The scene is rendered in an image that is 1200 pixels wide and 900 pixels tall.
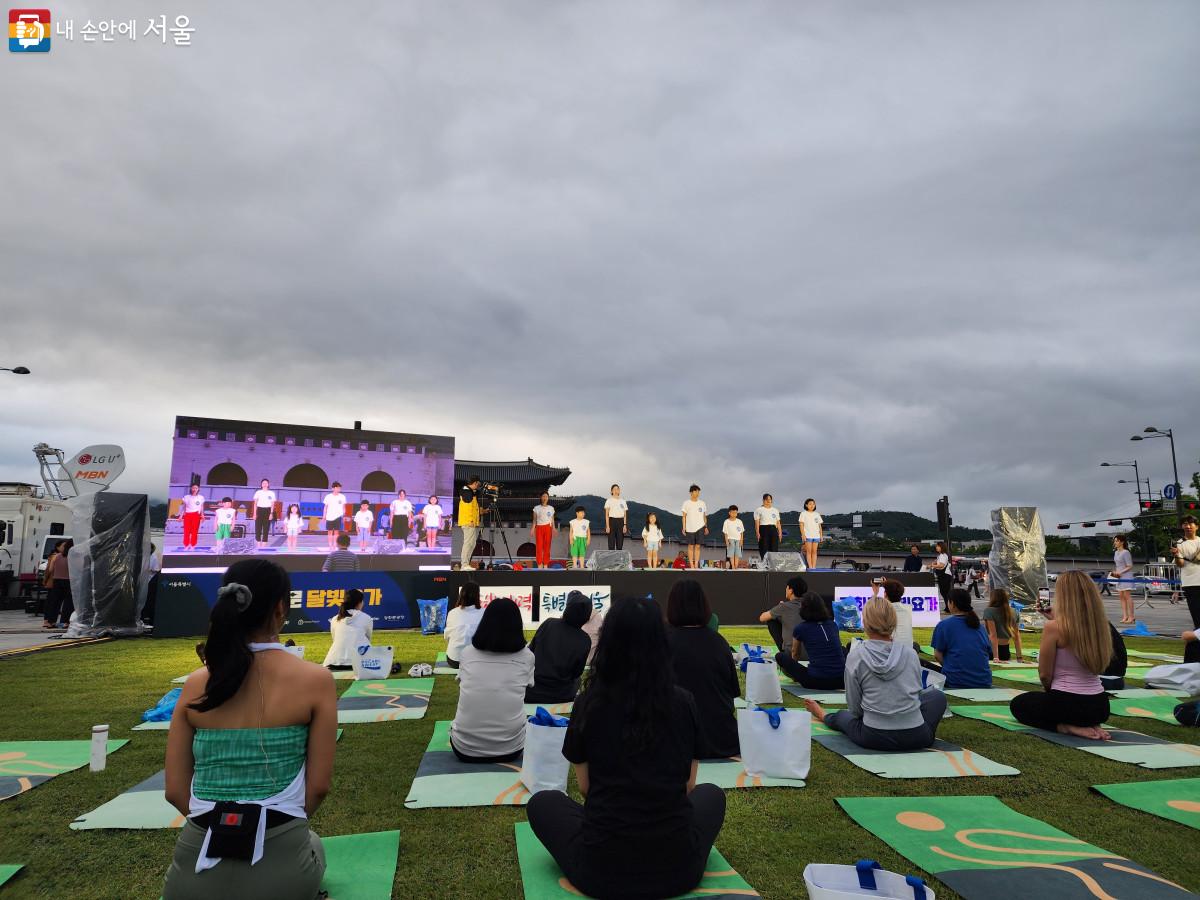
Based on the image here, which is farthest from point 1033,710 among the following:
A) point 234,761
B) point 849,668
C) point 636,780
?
point 234,761

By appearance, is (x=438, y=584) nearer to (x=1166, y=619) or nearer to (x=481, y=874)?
(x=481, y=874)

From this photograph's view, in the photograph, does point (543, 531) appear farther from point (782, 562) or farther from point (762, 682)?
point (762, 682)

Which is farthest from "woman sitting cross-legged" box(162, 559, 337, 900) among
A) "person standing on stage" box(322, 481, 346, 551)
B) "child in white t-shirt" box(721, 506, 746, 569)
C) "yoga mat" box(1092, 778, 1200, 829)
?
"child in white t-shirt" box(721, 506, 746, 569)

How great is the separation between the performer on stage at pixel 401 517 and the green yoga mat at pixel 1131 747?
1357cm

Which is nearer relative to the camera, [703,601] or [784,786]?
[784,786]

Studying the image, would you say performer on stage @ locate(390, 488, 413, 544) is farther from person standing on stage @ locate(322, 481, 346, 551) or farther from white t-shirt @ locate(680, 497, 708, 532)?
white t-shirt @ locate(680, 497, 708, 532)

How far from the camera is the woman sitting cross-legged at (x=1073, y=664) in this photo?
17.2 ft

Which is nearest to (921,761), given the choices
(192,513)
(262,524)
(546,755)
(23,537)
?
(546,755)

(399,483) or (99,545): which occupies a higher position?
(399,483)

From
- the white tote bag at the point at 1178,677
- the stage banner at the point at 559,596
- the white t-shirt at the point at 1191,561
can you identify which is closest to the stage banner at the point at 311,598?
the stage banner at the point at 559,596

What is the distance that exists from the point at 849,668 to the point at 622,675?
3167mm

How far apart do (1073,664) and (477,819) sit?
4.92 m

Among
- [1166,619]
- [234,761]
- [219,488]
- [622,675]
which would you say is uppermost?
[219,488]

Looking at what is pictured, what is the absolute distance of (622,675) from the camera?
289 cm
